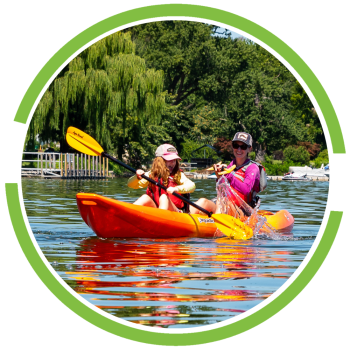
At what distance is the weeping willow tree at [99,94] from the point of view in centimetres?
1778

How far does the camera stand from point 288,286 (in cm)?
388

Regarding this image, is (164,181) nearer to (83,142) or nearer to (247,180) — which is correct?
(247,180)

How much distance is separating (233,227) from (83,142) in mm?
2119

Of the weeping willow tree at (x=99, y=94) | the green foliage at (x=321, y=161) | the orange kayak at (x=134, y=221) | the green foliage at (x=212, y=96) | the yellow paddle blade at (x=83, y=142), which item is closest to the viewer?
the orange kayak at (x=134, y=221)

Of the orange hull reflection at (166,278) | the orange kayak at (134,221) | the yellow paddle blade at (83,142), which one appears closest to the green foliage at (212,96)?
the yellow paddle blade at (83,142)

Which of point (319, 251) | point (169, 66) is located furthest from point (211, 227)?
point (169, 66)

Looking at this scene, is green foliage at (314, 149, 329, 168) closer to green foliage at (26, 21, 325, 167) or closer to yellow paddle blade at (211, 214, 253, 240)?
green foliage at (26, 21, 325, 167)

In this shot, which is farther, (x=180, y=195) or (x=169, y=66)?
(x=169, y=66)

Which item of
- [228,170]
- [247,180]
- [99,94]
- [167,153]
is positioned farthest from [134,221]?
[99,94]

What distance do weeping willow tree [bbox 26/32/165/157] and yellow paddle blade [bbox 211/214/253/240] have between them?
39.6 ft

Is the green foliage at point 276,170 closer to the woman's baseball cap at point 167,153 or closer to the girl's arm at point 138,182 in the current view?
the girl's arm at point 138,182

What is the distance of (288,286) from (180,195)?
8.80 feet

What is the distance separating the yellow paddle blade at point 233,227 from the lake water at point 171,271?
165 millimetres

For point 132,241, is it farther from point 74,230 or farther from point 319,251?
point 319,251
